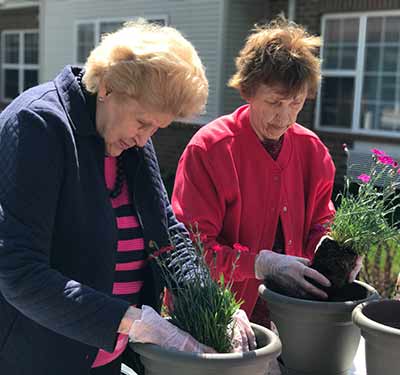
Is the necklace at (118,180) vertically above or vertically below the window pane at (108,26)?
below

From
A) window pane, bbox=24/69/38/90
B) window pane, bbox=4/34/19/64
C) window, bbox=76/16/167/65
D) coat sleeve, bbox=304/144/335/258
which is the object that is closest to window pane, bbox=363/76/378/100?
window, bbox=76/16/167/65

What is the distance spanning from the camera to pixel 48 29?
13125 mm

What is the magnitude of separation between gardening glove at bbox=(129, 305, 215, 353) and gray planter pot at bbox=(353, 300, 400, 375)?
1.24ft

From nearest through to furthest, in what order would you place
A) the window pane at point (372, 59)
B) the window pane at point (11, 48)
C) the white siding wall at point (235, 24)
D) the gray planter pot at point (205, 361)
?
the gray planter pot at point (205, 361), the window pane at point (372, 59), the white siding wall at point (235, 24), the window pane at point (11, 48)

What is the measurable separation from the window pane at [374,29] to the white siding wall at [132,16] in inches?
93.0

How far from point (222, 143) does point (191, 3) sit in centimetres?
860

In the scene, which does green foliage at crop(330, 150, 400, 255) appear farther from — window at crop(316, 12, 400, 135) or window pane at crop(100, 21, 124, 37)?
window pane at crop(100, 21, 124, 37)

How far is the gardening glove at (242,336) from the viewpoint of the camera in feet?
4.95

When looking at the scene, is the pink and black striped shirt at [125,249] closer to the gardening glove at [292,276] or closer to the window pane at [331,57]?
the gardening glove at [292,276]

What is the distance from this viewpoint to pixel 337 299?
1838 millimetres

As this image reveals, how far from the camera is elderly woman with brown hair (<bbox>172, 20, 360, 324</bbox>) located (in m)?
2.11

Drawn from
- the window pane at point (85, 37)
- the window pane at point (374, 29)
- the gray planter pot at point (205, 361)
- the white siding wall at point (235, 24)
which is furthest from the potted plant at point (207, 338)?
the window pane at point (85, 37)

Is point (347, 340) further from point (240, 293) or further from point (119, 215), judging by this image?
point (119, 215)

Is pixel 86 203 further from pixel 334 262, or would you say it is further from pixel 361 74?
pixel 361 74
